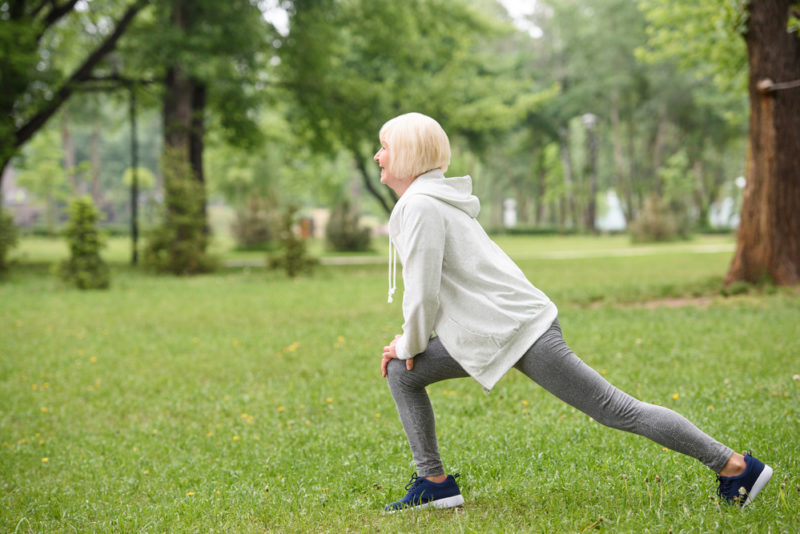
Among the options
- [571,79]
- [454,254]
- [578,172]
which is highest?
[571,79]

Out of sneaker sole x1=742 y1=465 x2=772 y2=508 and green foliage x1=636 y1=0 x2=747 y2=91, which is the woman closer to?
sneaker sole x1=742 y1=465 x2=772 y2=508

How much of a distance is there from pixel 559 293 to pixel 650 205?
2260 centimetres

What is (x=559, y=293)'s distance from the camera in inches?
524

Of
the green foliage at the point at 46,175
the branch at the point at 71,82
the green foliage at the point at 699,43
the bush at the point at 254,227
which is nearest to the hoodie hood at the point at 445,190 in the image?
the green foliage at the point at 699,43

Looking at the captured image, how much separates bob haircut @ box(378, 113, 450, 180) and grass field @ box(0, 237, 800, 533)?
162cm

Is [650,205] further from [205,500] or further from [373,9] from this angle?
[205,500]

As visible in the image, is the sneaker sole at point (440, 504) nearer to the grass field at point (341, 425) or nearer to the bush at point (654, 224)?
the grass field at point (341, 425)

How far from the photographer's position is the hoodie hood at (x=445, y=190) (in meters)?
3.05

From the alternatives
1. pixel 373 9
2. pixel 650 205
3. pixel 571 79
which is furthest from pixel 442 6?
pixel 571 79

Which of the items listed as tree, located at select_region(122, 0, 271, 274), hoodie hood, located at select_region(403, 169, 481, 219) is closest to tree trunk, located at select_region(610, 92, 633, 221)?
tree, located at select_region(122, 0, 271, 274)

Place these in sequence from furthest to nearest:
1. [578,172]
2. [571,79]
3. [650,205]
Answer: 1. [578,172]
2. [571,79]
3. [650,205]

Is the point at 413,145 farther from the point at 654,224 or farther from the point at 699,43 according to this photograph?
the point at 654,224

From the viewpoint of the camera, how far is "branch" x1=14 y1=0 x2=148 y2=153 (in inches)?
839

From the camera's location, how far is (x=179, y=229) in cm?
1964
